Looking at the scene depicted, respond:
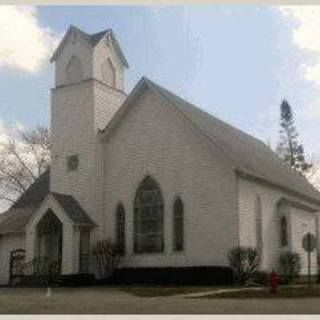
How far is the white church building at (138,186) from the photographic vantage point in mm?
36062

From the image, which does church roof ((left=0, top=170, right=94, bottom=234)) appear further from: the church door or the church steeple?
the church steeple

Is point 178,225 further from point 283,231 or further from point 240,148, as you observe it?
point 240,148

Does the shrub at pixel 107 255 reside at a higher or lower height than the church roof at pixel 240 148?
lower

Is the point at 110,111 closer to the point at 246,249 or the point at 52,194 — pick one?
the point at 52,194

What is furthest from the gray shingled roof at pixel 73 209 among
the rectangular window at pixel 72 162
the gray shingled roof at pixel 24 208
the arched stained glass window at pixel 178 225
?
the arched stained glass window at pixel 178 225

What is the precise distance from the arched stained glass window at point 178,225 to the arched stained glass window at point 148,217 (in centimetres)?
82

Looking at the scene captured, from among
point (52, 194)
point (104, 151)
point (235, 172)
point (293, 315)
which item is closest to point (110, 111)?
point (104, 151)

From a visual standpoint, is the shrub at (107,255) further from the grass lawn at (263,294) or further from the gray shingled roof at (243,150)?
the grass lawn at (263,294)

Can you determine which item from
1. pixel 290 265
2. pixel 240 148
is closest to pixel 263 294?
pixel 290 265

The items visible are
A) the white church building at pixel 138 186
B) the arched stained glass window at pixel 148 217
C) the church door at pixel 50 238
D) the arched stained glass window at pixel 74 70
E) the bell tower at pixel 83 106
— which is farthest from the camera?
the arched stained glass window at pixel 74 70

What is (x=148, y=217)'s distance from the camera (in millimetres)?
38062

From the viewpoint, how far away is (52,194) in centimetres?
3856

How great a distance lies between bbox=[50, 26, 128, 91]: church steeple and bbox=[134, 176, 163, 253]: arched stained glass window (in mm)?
6900

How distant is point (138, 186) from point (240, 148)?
7.44 m
